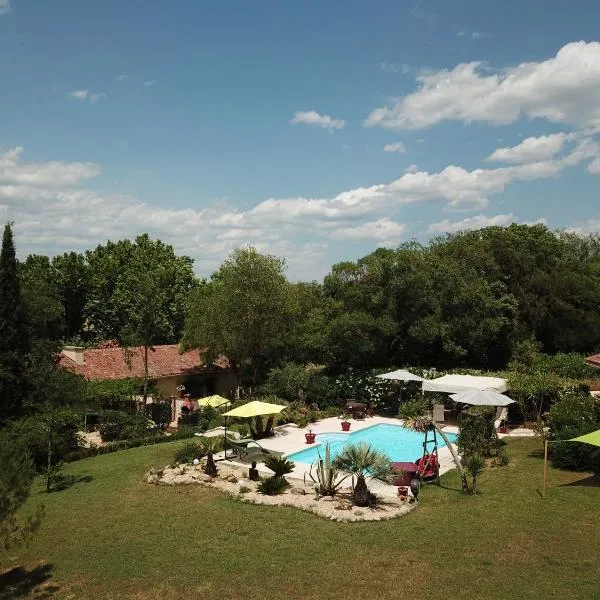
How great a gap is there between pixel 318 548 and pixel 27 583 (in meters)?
6.06

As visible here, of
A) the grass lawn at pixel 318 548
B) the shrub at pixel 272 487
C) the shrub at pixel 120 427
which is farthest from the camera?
the shrub at pixel 120 427

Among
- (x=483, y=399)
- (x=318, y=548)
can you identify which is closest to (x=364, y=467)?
(x=318, y=548)

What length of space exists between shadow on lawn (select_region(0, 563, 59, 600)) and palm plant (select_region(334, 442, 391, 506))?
7694 millimetres

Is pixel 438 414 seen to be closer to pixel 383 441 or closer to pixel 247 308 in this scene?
pixel 383 441

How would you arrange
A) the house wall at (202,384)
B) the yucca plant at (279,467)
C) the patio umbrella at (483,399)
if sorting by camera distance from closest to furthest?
1. the yucca plant at (279,467)
2. the patio umbrella at (483,399)
3. the house wall at (202,384)

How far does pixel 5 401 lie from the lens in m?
21.9

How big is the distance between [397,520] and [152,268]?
140 ft

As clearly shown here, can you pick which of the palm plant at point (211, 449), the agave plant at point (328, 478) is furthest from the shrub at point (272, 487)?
the palm plant at point (211, 449)

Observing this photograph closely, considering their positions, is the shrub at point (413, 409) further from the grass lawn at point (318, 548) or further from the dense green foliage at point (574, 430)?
the grass lawn at point (318, 548)

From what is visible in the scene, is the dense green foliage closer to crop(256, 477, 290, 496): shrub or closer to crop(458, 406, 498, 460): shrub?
crop(458, 406, 498, 460): shrub

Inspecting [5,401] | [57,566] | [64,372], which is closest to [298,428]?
[64,372]

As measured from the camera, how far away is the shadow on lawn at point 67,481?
18.1 meters

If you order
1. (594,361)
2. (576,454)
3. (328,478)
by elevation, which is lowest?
(328,478)

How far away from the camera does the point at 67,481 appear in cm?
1872
